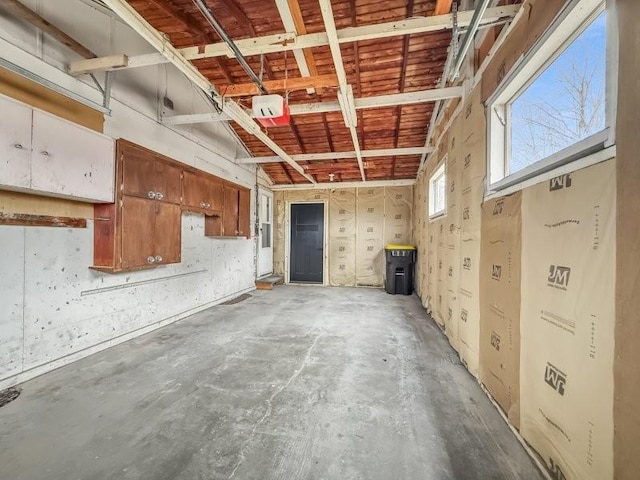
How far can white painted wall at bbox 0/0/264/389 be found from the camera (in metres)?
2.22

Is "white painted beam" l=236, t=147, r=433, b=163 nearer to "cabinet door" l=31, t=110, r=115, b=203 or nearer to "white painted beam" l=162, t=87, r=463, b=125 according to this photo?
"white painted beam" l=162, t=87, r=463, b=125

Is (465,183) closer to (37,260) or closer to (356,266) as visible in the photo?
(37,260)

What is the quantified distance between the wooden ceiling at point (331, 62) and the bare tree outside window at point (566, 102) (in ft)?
3.29

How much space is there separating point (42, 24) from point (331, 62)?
2.68m

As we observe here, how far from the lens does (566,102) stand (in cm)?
142

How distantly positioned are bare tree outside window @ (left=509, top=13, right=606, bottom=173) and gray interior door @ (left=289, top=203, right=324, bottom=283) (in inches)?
227

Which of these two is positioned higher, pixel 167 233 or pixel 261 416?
pixel 167 233

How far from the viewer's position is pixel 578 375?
4.04 feet

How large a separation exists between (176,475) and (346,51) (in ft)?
12.9

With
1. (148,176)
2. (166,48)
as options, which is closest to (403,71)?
(166,48)

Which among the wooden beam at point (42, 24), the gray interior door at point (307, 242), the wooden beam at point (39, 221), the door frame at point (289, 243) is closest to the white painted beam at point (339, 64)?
the wooden beam at point (42, 24)

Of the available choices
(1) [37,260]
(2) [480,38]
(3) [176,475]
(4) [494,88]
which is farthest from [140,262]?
(2) [480,38]

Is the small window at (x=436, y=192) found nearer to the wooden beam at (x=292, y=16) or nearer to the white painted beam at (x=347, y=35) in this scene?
the white painted beam at (x=347, y=35)

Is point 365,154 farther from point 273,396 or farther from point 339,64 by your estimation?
point 273,396
